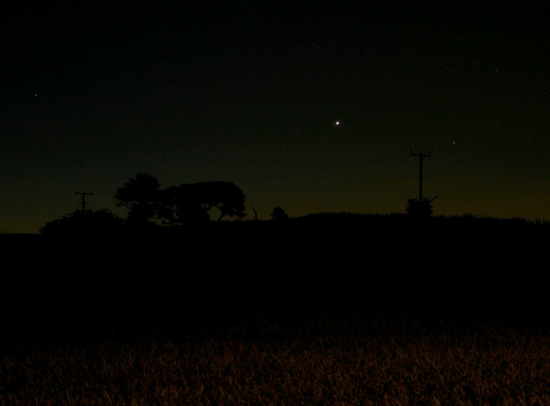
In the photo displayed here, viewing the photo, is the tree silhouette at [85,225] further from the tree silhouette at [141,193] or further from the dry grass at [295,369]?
the tree silhouette at [141,193]

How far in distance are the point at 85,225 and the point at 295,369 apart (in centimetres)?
1271

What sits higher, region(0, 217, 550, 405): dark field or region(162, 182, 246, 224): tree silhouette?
region(162, 182, 246, 224): tree silhouette

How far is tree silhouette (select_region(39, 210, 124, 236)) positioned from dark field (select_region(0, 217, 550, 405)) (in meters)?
0.26

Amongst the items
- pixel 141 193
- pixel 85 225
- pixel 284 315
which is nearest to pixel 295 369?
pixel 284 315

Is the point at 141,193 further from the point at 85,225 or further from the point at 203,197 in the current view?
the point at 85,225

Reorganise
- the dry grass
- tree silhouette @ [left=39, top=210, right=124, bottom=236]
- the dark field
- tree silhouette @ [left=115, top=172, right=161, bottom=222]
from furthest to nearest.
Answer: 1. tree silhouette @ [left=115, top=172, right=161, bottom=222]
2. tree silhouette @ [left=39, top=210, right=124, bottom=236]
3. the dark field
4. the dry grass

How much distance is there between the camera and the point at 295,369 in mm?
5148

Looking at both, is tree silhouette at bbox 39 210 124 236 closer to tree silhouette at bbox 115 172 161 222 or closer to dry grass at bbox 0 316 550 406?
dry grass at bbox 0 316 550 406

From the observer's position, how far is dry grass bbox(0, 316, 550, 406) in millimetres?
4332

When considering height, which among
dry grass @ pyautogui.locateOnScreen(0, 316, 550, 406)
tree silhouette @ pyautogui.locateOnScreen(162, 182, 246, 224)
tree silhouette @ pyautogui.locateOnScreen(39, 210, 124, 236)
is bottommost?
dry grass @ pyautogui.locateOnScreen(0, 316, 550, 406)

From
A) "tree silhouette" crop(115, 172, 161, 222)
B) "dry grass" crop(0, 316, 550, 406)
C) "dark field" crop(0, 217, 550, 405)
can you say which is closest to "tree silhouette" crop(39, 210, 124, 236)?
"dark field" crop(0, 217, 550, 405)

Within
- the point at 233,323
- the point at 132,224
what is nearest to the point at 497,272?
the point at 233,323

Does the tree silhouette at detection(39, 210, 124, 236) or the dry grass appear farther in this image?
the tree silhouette at detection(39, 210, 124, 236)

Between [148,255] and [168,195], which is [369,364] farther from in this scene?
[168,195]
